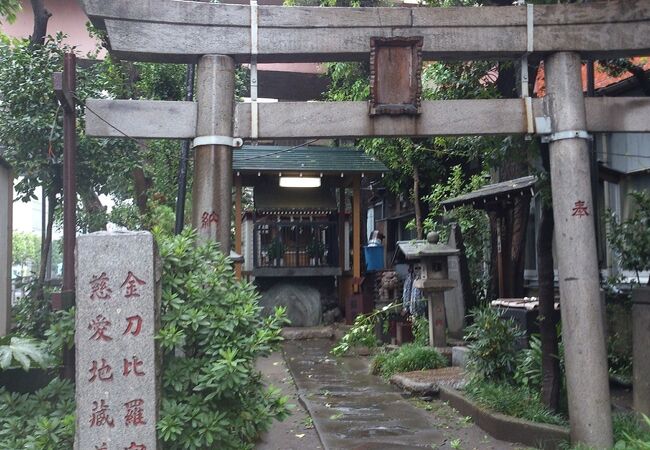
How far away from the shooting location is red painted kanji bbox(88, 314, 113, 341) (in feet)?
19.2

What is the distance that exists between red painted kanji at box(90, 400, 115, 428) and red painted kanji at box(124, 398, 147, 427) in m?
0.13

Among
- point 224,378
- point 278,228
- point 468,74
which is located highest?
point 468,74

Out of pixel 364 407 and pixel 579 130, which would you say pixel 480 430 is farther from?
pixel 579 130

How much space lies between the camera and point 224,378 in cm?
581

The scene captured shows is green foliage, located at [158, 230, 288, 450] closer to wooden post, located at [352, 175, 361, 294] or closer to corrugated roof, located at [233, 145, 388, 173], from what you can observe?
corrugated roof, located at [233, 145, 388, 173]

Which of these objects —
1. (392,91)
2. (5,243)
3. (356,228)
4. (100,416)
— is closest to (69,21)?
(356,228)

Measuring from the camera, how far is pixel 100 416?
5.82 meters

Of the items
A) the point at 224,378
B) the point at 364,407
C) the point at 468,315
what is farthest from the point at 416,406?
the point at 224,378

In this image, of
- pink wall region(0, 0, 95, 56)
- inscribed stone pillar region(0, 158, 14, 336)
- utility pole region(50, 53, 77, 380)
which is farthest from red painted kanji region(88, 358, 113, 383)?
pink wall region(0, 0, 95, 56)

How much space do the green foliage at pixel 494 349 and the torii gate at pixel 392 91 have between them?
2.08 meters

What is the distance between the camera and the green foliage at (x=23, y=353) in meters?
6.41

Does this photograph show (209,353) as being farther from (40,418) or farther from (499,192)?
(499,192)

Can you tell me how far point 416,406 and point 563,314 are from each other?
137 inches

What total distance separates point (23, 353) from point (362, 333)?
6992mm
